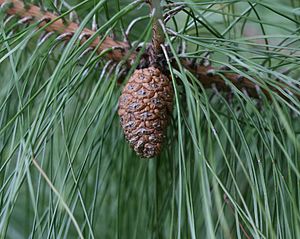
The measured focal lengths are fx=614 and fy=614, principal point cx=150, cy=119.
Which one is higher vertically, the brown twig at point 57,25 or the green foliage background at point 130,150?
the brown twig at point 57,25

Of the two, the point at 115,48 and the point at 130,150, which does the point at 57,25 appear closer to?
the point at 115,48

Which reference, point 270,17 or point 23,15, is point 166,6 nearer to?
point 23,15

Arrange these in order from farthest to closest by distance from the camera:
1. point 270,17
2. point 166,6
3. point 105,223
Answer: point 270,17 → point 105,223 → point 166,6

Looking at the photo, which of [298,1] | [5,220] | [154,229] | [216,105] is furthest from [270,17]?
[5,220]

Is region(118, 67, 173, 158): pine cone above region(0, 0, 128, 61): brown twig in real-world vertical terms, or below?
below

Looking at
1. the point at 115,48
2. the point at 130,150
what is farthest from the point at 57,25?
the point at 130,150
